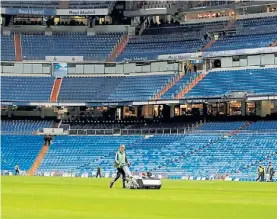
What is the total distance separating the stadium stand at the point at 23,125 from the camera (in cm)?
7681

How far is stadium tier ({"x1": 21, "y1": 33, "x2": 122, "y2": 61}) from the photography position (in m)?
82.2

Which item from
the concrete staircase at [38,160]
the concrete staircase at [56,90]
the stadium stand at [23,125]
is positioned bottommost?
the concrete staircase at [38,160]

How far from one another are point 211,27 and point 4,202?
58.4 m

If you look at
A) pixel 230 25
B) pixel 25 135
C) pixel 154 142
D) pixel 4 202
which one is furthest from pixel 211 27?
pixel 4 202

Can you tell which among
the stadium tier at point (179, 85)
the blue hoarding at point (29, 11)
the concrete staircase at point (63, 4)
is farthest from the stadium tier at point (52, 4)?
the stadium tier at point (179, 85)

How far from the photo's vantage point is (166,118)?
76688 millimetres

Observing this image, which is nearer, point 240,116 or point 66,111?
point 240,116

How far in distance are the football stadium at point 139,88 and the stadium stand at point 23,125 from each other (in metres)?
0.18

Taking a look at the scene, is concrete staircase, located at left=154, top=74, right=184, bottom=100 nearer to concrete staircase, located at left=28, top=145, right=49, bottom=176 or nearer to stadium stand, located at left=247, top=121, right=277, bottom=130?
stadium stand, located at left=247, top=121, right=277, bottom=130

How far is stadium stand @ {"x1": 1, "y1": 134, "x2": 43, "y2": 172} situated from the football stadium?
100 millimetres

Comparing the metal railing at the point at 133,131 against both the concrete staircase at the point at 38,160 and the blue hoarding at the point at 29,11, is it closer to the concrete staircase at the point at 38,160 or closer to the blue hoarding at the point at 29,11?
the concrete staircase at the point at 38,160

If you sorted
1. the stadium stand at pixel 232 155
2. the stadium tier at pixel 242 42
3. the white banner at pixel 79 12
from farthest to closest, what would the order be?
the white banner at pixel 79 12
the stadium tier at pixel 242 42
the stadium stand at pixel 232 155

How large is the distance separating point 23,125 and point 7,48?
10182 mm

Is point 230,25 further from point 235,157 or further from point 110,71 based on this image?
point 235,157
